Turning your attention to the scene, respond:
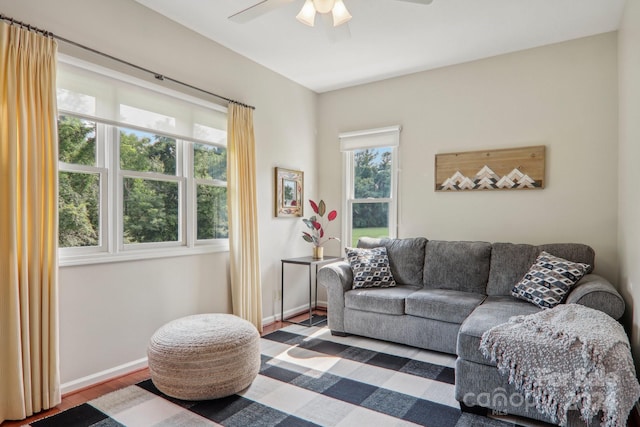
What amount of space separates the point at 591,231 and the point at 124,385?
401cm

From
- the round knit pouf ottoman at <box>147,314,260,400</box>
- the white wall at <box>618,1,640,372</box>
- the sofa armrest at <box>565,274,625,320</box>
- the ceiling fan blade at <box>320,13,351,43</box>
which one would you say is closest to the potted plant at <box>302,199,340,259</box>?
the round knit pouf ottoman at <box>147,314,260,400</box>

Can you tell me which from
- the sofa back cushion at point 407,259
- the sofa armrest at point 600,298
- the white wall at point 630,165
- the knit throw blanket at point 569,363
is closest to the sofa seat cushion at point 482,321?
the knit throw blanket at point 569,363

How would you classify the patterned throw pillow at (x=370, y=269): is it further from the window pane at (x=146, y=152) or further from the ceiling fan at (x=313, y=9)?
the ceiling fan at (x=313, y=9)

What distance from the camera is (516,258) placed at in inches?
133

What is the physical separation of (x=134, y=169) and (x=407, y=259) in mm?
2678

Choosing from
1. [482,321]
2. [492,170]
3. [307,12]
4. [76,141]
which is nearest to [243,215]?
[76,141]

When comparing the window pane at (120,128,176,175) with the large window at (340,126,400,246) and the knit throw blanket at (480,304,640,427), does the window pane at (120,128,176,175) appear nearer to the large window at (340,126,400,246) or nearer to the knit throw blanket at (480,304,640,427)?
the large window at (340,126,400,246)

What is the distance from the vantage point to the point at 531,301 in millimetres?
2961

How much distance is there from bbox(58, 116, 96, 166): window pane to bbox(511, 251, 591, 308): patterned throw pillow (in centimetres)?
343

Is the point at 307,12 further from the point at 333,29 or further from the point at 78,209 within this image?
the point at 78,209

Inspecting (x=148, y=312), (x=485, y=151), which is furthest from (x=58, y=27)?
(x=485, y=151)

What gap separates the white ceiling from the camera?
289 cm

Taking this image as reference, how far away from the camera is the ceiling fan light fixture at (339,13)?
2.27 m

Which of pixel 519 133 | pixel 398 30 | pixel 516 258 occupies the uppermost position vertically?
pixel 398 30
